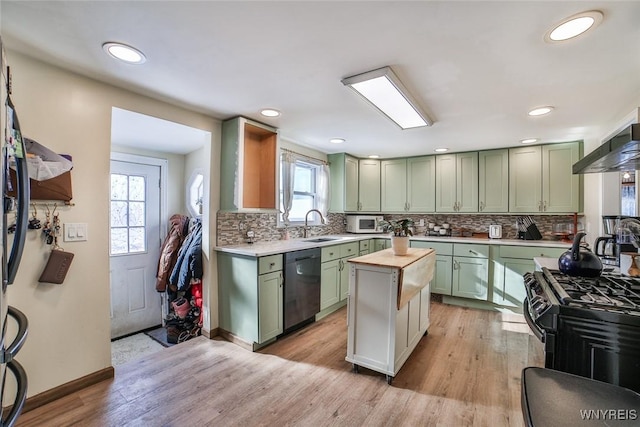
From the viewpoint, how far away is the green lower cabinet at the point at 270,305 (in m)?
2.68

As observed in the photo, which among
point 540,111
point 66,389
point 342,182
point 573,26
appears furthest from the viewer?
point 342,182

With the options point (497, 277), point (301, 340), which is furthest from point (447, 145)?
point (301, 340)

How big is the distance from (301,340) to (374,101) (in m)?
2.40

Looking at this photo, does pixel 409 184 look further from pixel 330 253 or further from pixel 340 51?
pixel 340 51

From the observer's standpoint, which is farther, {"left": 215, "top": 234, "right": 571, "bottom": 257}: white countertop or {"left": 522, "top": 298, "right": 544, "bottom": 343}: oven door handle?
{"left": 215, "top": 234, "right": 571, "bottom": 257}: white countertop

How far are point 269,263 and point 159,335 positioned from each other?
6.62 feet

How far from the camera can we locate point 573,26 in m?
1.43

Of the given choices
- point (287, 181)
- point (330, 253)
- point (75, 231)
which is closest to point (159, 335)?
point (75, 231)

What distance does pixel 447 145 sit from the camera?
396 cm

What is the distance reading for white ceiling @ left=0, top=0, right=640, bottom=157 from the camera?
135 centimetres

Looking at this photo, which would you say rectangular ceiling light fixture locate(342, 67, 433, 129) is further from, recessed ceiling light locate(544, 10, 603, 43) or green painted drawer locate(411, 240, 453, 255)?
green painted drawer locate(411, 240, 453, 255)

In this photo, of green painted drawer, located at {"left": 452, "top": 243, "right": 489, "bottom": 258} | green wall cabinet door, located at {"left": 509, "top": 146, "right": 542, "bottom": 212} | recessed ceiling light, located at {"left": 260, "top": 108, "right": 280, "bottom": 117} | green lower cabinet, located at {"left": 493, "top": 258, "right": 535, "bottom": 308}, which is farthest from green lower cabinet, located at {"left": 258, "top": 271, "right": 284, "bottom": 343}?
green wall cabinet door, located at {"left": 509, "top": 146, "right": 542, "bottom": 212}

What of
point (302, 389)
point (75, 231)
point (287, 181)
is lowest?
point (302, 389)

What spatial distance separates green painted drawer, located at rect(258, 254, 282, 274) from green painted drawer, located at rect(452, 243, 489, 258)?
263cm
